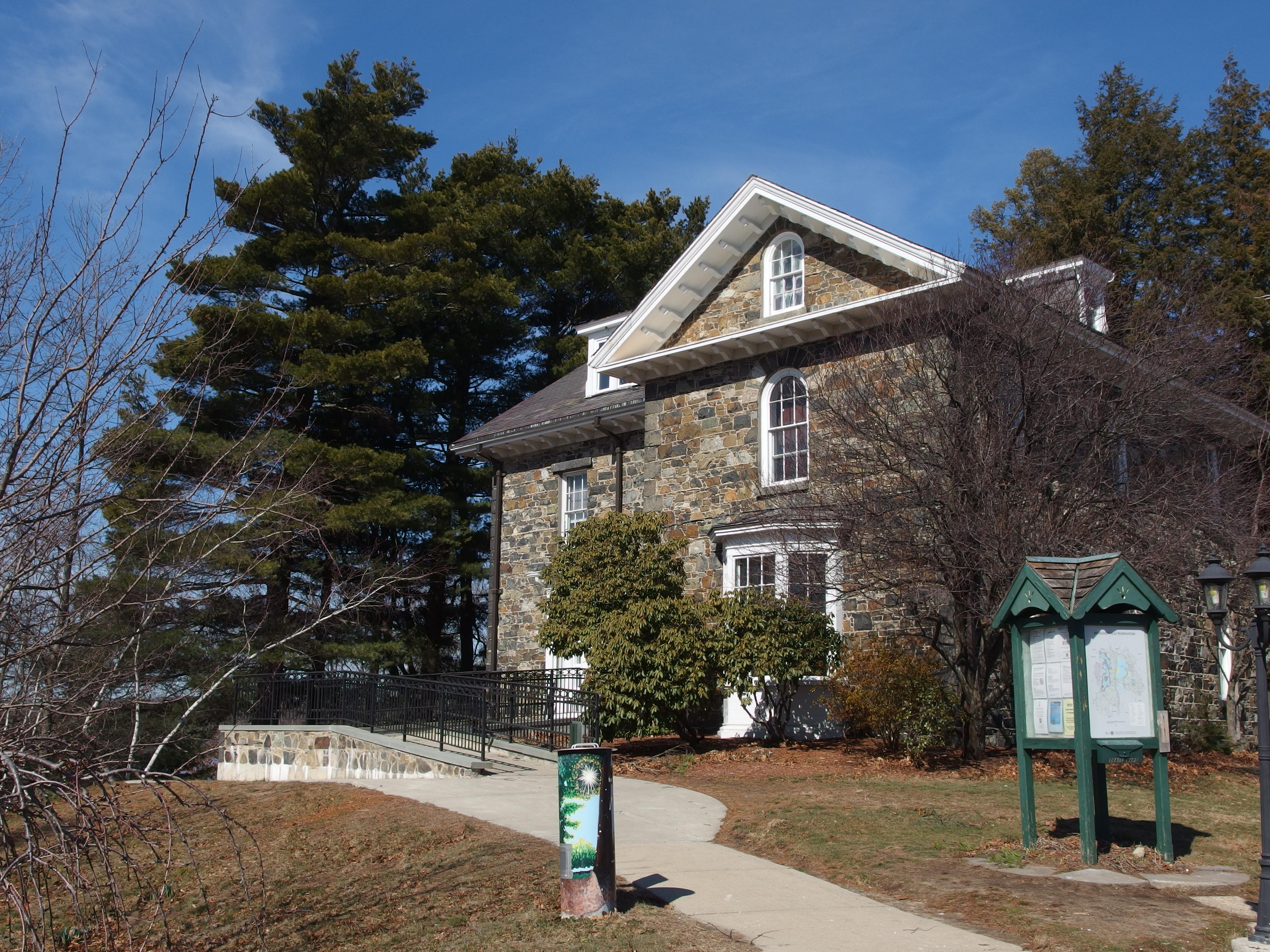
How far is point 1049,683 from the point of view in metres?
8.85

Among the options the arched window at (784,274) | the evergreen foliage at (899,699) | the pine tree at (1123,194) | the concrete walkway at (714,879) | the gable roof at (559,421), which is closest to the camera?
the concrete walkway at (714,879)

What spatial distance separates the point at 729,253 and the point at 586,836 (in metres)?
13.1

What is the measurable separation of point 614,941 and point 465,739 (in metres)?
9.44

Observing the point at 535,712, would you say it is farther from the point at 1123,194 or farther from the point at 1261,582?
the point at 1123,194

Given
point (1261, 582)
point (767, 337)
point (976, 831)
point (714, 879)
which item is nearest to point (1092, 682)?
point (1261, 582)

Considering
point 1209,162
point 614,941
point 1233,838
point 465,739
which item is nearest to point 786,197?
point 465,739

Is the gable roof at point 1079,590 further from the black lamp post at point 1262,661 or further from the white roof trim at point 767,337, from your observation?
the white roof trim at point 767,337

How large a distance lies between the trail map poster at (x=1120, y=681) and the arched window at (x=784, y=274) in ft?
32.7

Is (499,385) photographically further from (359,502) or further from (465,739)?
(465,739)

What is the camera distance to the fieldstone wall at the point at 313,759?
49.6 ft

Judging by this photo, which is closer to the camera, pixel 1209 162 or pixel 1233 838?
pixel 1233 838

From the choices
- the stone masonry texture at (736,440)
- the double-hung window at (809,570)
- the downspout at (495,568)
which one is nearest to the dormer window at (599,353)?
the stone masonry texture at (736,440)

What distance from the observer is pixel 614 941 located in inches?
256

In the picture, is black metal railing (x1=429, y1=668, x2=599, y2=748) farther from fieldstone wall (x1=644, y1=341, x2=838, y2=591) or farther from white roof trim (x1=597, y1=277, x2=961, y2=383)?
white roof trim (x1=597, y1=277, x2=961, y2=383)
